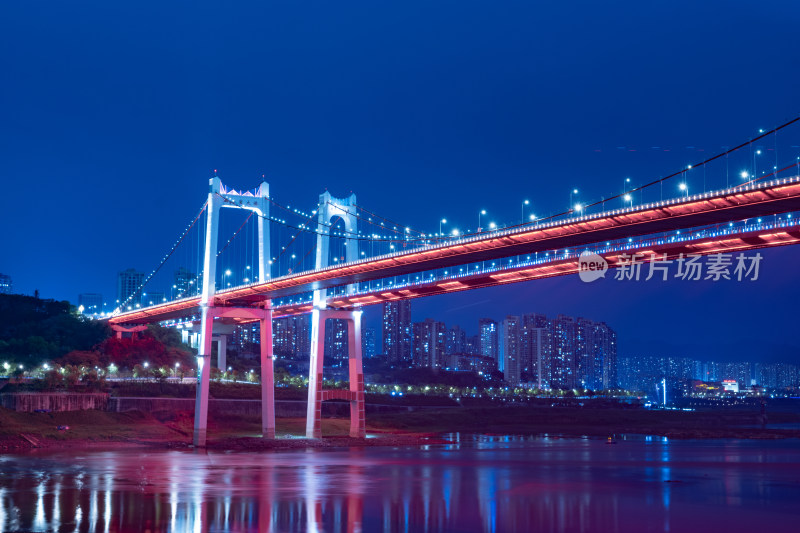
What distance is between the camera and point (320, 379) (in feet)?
168

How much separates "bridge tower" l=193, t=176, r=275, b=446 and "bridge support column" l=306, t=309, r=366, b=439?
2421 millimetres

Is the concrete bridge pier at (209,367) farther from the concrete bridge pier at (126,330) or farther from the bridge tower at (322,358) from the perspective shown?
the concrete bridge pier at (126,330)

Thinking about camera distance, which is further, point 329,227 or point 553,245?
point 329,227

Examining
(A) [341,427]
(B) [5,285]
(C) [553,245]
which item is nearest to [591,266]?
(C) [553,245]

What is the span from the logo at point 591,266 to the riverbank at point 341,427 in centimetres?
1647

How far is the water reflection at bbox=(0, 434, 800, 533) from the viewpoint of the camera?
66.4 ft

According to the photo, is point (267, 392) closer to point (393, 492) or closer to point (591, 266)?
point (591, 266)

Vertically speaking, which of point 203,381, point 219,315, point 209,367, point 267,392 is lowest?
point 267,392

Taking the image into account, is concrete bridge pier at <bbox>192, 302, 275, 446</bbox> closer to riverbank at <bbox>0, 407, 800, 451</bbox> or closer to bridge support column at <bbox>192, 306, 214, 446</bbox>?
bridge support column at <bbox>192, 306, 214, 446</bbox>

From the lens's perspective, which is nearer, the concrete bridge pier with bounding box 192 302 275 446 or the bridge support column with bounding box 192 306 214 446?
the bridge support column with bounding box 192 306 214 446

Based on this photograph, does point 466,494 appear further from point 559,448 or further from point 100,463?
point 559,448

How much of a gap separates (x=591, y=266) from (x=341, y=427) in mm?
28091

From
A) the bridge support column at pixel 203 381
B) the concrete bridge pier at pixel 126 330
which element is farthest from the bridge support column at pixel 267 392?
the concrete bridge pier at pixel 126 330

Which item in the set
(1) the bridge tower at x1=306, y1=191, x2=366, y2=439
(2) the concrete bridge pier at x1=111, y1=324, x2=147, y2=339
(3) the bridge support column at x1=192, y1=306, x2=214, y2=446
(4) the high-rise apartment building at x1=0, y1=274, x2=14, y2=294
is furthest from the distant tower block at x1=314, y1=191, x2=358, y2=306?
(4) the high-rise apartment building at x1=0, y1=274, x2=14, y2=294
